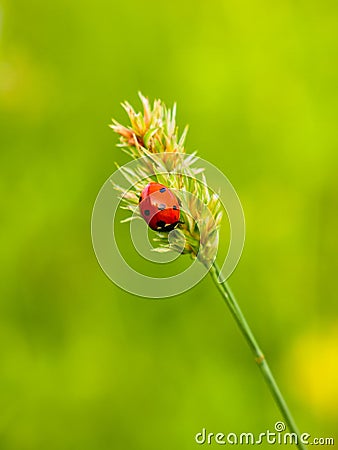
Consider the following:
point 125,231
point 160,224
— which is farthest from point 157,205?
point 125,231

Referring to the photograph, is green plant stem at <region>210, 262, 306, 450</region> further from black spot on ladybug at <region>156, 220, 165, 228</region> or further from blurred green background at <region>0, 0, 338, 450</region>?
blurred green background at <region>0, 0, 338, 450</region>

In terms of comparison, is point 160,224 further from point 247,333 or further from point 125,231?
point 125,231

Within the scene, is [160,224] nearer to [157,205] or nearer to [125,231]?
[157,205]

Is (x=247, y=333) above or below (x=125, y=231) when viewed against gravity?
below

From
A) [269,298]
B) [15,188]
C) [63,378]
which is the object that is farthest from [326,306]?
[15,188]

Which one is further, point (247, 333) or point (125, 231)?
point (125, 231)
